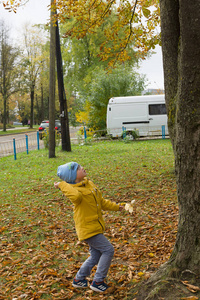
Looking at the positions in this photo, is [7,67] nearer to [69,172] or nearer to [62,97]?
[62,97]

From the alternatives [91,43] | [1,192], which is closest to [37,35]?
[91,43]

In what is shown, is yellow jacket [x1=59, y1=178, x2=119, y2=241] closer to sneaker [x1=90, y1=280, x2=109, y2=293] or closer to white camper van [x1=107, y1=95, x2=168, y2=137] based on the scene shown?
sneaker [x1=90, y1=280, x2=109, y2=293]

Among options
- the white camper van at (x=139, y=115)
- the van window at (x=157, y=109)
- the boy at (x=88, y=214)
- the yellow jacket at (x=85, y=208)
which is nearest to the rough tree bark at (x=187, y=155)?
the boy at (x=88, y=214)

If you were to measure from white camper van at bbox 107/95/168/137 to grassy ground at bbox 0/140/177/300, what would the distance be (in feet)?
35.7

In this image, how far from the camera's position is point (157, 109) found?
2175cm

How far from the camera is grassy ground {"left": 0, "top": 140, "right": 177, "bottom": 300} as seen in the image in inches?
160

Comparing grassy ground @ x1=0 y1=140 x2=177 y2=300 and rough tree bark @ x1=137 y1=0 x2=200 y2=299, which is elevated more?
rough tree bark @ x1=137 y1=0 x2=200 y2=299

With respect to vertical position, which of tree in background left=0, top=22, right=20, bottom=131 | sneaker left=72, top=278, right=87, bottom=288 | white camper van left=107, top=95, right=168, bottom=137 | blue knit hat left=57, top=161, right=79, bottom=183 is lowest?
sneaker left=72, top=278, right=87, bottom=288

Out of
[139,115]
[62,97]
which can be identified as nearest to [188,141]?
[62,97]

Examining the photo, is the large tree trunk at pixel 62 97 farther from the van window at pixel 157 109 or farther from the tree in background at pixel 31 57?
the tree in background at pixel 31 57

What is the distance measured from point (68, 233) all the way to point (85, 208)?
2.42 metres

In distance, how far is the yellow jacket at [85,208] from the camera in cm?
358

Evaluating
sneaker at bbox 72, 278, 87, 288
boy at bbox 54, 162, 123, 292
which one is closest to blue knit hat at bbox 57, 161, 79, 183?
boy at bbox 54, 162, 123, 292

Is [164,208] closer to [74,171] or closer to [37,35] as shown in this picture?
[74,171]
